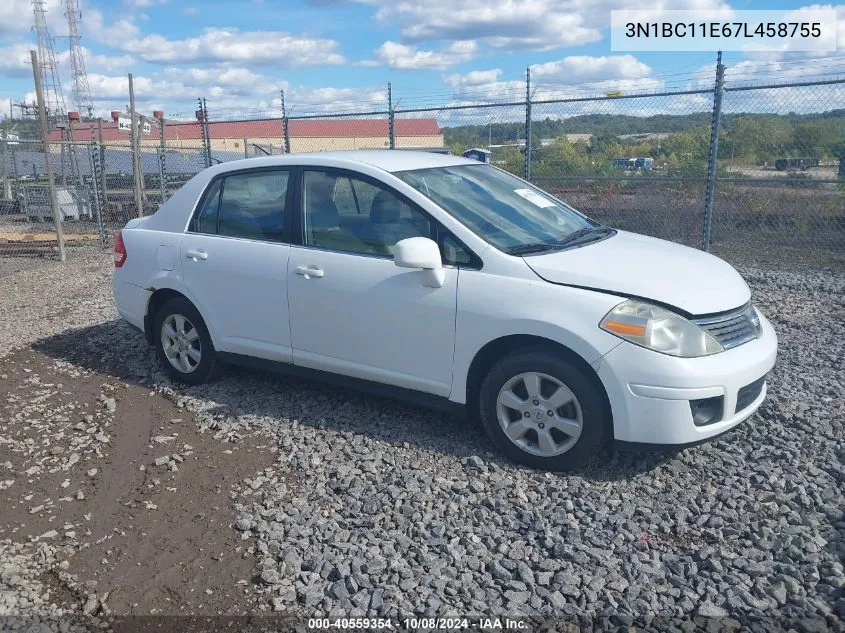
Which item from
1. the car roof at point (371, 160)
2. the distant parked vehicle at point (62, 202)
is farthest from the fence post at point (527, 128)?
the distant parked vehicle at point (62, 202)

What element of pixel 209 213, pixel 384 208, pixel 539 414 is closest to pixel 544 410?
pixel 539 414

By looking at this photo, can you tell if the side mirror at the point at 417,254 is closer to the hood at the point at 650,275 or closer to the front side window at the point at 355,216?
the front side window at the point at 355,216

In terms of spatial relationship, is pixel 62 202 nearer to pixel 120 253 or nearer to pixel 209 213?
pixel 120 253

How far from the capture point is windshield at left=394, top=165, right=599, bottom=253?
4.40m

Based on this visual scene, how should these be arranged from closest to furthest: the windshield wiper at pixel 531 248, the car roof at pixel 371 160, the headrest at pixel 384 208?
the windshield wiper at pixel 531 248
the headrest at pixel 384 208
the car roof at pixel 371 160

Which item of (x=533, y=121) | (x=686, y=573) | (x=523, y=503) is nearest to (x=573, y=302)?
(x=523, y=503)

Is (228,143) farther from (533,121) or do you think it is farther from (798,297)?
(798,297)

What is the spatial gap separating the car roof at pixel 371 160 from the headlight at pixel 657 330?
175 cm

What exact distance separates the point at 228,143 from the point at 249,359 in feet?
143

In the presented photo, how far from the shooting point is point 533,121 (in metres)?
10.6

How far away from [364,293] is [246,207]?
52.4 inches

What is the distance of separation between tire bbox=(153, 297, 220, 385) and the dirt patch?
29cm

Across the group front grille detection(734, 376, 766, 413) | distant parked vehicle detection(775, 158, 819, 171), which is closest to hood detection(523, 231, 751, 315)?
front grille detection(734, 376, 766, 413)

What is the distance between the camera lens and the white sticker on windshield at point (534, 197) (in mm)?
5027
